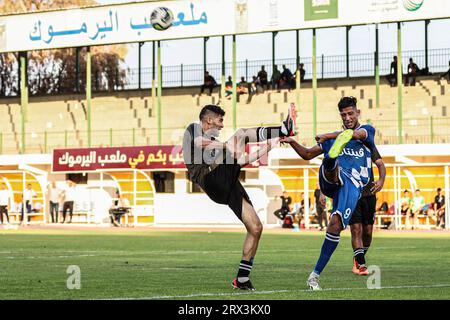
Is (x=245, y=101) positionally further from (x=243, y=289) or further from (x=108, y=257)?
(x=243, y=289)

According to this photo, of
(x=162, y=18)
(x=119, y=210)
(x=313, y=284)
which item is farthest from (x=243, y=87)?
(x=313, y=284)

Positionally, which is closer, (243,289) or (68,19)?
(243,289)

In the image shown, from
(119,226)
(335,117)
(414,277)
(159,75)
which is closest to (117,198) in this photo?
(119,226)

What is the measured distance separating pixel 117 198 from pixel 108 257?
30917mm

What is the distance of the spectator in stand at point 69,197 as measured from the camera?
52525 mm

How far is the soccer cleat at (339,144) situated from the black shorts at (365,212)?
418 centimetres

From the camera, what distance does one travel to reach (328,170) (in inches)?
541

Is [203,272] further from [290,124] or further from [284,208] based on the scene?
[284,208]

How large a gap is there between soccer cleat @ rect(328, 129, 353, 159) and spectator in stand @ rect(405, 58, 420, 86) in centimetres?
4006

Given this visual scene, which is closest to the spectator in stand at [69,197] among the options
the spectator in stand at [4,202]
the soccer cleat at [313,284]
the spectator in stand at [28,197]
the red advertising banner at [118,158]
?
the red advertising banner at [118,158]

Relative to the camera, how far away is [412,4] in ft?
151

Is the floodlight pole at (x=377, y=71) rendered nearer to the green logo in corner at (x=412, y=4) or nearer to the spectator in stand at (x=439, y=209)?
the green logo in corner at (x=412, y=4)

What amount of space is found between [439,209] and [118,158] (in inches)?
592

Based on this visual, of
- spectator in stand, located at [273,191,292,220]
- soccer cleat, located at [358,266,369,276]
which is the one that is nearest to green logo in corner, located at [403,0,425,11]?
spectator in stand, located at [273,191,292,220]
